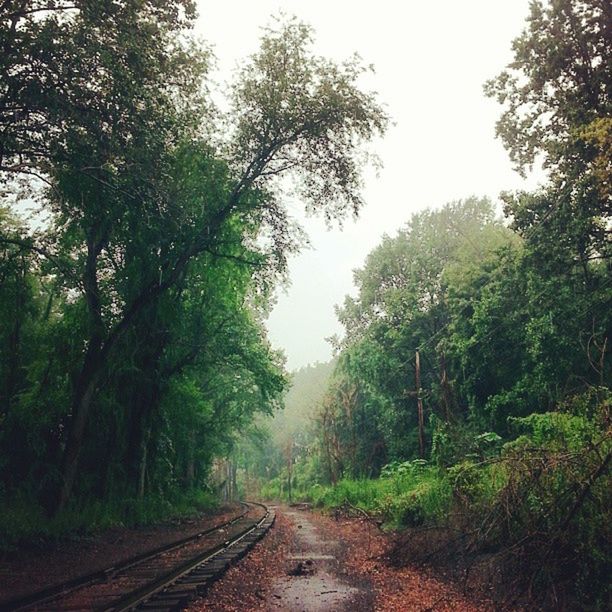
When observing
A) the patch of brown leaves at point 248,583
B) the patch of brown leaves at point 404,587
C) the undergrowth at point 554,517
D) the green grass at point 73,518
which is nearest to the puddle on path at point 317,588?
the patch of brown leaves at point 248,583

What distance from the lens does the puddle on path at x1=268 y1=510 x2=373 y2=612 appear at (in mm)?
7312

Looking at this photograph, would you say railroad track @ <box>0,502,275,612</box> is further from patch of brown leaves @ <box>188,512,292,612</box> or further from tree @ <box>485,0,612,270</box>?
tree @ <box>485,0,612,270</box>

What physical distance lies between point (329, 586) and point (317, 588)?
10.5 inches

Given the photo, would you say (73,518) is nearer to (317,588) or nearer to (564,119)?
(317,588)

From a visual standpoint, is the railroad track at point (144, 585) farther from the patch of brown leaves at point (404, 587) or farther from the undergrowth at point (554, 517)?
the undergrowth at point (554, 517)

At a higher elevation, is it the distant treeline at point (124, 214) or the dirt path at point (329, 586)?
the distant treeline at point (124, 214)

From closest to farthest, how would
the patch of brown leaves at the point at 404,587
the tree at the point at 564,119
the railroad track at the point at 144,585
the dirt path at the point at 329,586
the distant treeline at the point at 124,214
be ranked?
1. the railroad track at the point at 144,585
2. the patch of brown leaves at the point at 404,587
3. the dirt path at the point at 329,586
4. the distant treeline at the point at 124,214
5. the tree at the point at 564,119

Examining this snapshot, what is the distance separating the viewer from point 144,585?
7992 millimetres

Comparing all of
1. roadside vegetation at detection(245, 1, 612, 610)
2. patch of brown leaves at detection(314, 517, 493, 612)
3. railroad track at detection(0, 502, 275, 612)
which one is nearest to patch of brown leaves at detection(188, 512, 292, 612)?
railroad track at detection(0, 502, 275, 612)

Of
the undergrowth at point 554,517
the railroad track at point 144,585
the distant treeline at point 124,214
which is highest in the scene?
the distant treeline at point 124,214

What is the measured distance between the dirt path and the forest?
0.80 metres

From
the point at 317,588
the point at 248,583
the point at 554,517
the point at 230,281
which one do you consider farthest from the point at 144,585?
the point at 230,281

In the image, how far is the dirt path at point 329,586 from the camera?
23.8 ft

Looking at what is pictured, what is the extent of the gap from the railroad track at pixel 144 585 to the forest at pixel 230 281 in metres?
3.51
